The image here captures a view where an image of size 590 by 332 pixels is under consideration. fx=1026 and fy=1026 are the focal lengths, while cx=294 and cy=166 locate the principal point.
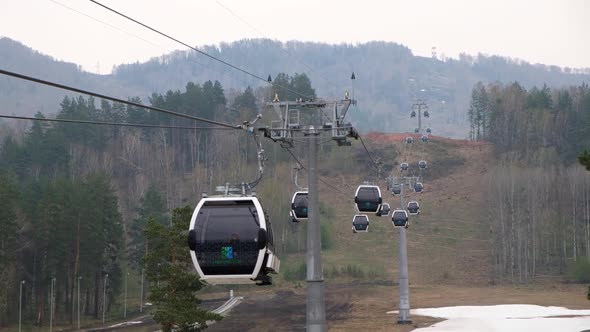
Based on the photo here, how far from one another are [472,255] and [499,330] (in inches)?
2621

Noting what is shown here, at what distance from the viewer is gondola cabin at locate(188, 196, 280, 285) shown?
2352cm

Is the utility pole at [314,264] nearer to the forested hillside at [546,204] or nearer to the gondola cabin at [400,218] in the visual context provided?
the gondola cabin at [400,218]

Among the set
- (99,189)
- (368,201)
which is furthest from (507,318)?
(99,189)

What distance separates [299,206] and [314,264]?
8460 millimetres

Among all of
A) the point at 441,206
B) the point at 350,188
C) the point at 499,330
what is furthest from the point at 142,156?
the point at 499,330

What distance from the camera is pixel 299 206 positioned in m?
43.5

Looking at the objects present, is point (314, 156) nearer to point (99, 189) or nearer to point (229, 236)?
point (229, 236)

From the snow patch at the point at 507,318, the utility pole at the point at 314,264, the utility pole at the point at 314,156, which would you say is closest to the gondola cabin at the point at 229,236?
the utility pole at the point at 314,156

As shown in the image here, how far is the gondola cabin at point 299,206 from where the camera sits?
43.4m

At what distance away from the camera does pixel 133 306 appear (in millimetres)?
101312

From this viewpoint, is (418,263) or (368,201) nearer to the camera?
(368,201)

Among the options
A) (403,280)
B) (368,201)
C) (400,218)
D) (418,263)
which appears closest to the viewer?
(368,201)

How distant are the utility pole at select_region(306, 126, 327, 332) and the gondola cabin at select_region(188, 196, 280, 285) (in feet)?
37.0

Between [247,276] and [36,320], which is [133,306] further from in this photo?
[247,276]
